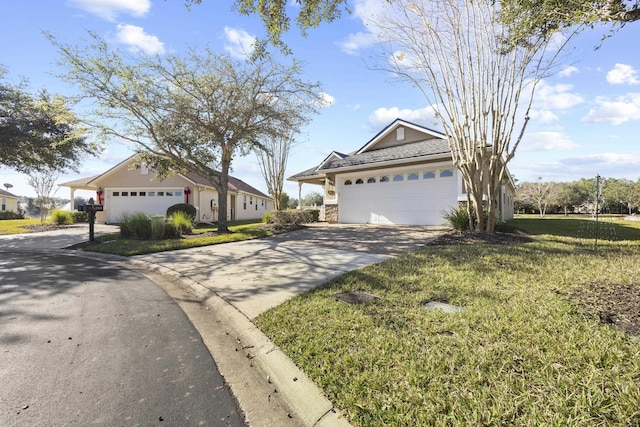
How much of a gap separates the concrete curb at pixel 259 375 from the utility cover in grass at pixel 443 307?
1917 mm

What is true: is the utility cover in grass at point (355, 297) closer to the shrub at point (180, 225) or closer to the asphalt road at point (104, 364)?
the asphalt road at point (104, 364)

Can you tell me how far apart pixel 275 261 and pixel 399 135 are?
40.3ft

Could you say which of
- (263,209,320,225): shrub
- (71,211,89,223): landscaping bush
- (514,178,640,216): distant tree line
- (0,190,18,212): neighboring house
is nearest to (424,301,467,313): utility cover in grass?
(263,209,320,225): shrub

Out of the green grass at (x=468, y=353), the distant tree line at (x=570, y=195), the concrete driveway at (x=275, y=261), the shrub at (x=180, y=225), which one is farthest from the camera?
the distant tree line at (x=570, y=195)

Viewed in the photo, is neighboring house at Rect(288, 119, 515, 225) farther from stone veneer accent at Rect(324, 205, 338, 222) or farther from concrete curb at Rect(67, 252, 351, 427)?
concrete curb at Rect(67, 252, 351, 427)

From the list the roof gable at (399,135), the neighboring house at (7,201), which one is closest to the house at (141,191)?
the roof gable at (399,135)

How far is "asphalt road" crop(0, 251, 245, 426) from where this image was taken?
7.25ft

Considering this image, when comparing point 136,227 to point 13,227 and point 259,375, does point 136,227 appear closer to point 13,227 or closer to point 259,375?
point 259,375

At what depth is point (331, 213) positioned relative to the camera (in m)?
17.3

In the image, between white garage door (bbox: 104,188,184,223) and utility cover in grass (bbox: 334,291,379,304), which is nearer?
utility cover in grass (bbox: 334,291,379,304)

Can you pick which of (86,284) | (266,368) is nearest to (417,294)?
(266,368)

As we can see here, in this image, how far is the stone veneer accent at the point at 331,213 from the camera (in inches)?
676

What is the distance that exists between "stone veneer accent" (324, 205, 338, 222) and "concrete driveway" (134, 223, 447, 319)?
534 cm

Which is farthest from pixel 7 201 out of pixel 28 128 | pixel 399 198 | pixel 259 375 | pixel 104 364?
pixel 259 375
